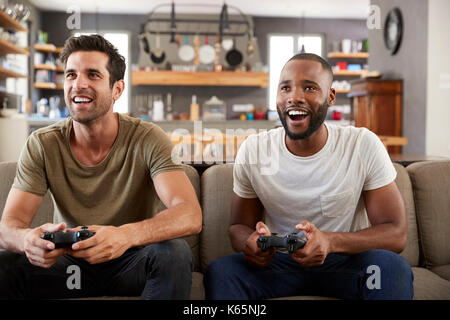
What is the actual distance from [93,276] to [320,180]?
686 mm

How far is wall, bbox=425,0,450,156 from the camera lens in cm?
455

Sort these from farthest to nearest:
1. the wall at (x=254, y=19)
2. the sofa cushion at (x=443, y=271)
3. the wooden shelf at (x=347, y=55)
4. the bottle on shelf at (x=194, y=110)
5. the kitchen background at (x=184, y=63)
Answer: the wooden shelf at (x=347, y=55) → the wall at (x=254, y=19) → the bottle on shelf at (x=194, y=110) → the kitchen background at (x=184, y=63) → the sofa cushion at (x=443, y=271)

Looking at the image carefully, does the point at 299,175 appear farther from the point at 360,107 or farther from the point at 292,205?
the point at 360,107

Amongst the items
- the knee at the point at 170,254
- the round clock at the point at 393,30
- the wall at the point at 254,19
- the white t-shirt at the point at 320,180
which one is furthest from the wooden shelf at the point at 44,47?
the knee at the point at 170,254

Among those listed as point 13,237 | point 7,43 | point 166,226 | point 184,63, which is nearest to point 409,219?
point 166,226

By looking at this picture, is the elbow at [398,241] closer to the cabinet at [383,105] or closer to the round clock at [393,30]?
the cabinet at [383,105]

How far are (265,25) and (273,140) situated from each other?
262 inches

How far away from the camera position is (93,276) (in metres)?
1.29

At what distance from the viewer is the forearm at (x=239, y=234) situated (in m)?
1.31

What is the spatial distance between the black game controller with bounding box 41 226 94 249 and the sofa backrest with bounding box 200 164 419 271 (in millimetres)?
599

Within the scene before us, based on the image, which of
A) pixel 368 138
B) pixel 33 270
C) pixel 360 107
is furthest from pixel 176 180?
pixel 360 107

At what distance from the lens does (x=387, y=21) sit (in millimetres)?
5570
